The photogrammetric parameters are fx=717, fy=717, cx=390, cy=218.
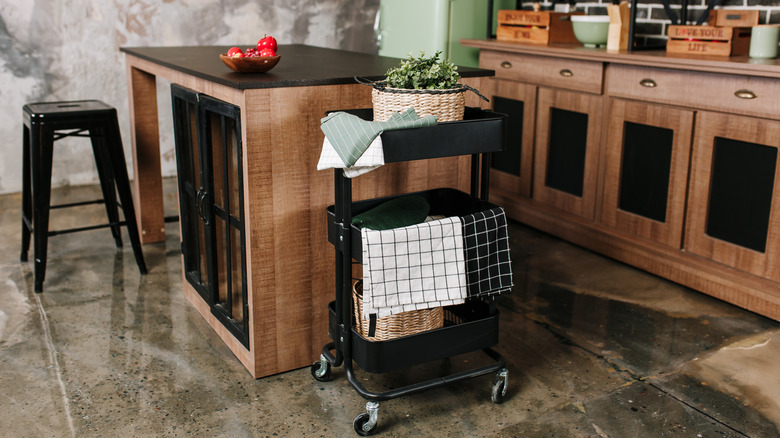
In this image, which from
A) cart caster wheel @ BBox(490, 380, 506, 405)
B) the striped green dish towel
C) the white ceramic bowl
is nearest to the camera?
the striped green dish towel

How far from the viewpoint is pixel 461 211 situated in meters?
2.33

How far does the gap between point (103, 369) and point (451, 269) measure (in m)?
1.26

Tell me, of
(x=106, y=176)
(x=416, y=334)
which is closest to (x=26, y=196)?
(x=106, y=176)

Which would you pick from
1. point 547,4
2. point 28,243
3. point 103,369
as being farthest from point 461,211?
point 547,4

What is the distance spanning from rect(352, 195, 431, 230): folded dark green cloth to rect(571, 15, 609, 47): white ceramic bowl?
204 cm

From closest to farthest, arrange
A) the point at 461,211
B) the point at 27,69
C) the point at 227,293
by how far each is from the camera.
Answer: the point at 461,211, the point at 227,293, the point at 27,69

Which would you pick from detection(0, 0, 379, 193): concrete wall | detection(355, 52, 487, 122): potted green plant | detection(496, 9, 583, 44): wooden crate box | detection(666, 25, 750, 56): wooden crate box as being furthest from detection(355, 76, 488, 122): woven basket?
detection(0, 0, 379, 193): concrete wall

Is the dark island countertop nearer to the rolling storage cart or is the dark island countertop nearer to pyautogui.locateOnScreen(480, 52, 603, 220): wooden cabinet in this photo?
the rolling storage cart

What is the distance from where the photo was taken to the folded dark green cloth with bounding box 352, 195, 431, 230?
6.81 ft

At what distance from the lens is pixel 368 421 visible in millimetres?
2066

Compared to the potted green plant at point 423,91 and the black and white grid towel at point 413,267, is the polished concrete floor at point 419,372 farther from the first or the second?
the potted green plant at point 423,91

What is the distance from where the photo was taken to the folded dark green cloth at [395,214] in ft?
6.81

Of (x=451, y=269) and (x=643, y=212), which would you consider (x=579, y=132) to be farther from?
(x=451, y=269)

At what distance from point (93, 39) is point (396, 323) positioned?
3558 mm
